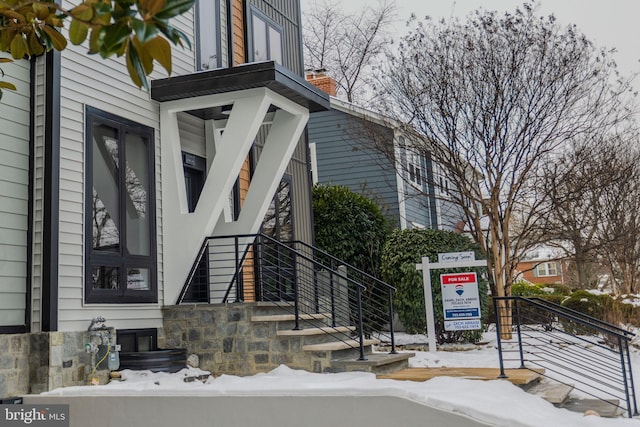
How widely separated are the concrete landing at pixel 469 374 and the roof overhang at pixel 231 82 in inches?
146

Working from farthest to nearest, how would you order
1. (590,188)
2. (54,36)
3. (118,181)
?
1. (590,188)
2. (118,181)
3. (54,36)

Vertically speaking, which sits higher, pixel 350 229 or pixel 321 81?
pixel 321 81

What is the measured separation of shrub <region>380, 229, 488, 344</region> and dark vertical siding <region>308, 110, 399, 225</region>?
402 cm

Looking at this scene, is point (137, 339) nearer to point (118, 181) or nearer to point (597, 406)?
point (118, 181)

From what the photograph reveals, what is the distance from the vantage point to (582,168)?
13.7m

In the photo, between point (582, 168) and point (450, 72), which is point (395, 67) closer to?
point (450, 72)

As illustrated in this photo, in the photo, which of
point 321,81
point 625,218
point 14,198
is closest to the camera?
point 14,198

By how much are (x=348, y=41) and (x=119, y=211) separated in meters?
19.2

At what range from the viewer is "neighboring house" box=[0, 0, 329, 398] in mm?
6926

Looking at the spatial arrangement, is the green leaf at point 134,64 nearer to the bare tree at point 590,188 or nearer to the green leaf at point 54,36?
the green leaf at point 54,36

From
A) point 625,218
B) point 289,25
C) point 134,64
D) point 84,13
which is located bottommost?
point 134,64

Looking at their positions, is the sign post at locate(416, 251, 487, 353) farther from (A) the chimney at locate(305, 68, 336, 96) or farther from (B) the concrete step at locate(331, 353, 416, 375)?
(A) the chimney at locate(305, 68, 336, 96)

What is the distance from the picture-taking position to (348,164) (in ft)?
59.5

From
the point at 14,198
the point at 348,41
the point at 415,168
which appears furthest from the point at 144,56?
the point at 348,41
